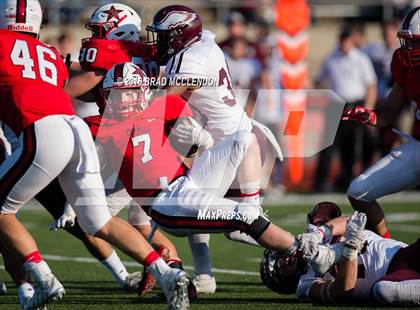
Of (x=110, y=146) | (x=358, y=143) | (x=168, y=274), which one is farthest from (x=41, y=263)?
(x=358, y=143)

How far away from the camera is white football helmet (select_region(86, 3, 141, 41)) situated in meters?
6.24

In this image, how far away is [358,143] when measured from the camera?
12117 millimetres

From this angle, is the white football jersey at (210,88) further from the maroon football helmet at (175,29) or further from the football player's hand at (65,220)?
the football player's hand at (65,220)

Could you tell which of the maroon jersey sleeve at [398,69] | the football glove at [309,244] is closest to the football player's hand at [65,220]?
the football glove at [309,244]

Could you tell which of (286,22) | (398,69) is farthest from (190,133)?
(286,22)

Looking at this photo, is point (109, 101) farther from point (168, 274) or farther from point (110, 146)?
point (168, 274)

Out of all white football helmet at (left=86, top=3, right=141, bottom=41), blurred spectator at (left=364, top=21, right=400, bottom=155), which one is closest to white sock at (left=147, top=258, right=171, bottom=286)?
white football helmet at (left=86, top=3, right=141, bottom=41)

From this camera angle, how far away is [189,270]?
693cm

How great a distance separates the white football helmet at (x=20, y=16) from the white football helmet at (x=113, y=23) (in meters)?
1.04

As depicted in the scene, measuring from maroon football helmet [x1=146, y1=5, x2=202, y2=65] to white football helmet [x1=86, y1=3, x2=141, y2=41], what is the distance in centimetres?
30

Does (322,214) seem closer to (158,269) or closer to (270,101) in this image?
(158,269)

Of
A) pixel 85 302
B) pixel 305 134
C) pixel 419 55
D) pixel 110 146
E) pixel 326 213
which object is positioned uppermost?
pixel 419 55

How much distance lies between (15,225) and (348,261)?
167 cm

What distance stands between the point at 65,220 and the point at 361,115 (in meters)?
1.94
